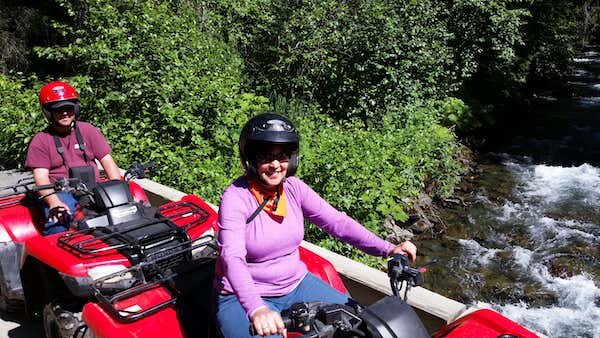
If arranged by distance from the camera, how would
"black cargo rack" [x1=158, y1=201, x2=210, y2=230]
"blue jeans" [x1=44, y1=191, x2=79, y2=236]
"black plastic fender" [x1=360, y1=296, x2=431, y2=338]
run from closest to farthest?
"black plastic fender" [x1=360, y1=296, x2=431, y2=338], "black cargo rack" [x1=158, y1=201, x2=210, y2=230], "blue jeans" [x1=44, y1=191, x2=79, y2=236]

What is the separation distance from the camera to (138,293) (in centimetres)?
271

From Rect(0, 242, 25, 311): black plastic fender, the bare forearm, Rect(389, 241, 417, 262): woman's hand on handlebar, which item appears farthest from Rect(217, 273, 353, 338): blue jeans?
the bare forearm

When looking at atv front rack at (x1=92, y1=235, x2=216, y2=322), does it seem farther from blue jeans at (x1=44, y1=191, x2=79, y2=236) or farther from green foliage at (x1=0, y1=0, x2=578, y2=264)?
green foliage at (x1=0, y1=0, x2=578, y2=264)

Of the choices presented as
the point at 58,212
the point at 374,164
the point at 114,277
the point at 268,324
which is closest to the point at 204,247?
the point at 114,277

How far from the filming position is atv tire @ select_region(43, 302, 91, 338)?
3004mm

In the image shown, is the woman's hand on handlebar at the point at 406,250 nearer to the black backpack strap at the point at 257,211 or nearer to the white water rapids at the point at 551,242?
the black backpack strap at the point at 257,211

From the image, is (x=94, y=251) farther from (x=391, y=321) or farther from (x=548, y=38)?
(x=548, y=38)

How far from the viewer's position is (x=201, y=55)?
952 centimetres

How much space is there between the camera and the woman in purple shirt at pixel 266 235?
89.0 inches


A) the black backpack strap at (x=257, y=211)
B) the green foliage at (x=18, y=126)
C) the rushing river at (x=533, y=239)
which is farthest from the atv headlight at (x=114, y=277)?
the green foliage at (x=18, y=126)

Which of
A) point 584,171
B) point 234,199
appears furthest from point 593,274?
point 234,199

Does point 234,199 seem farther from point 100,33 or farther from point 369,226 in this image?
point 100,33

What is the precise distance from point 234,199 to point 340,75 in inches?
334

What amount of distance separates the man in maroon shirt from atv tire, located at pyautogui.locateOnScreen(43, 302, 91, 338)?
0.78 metres
